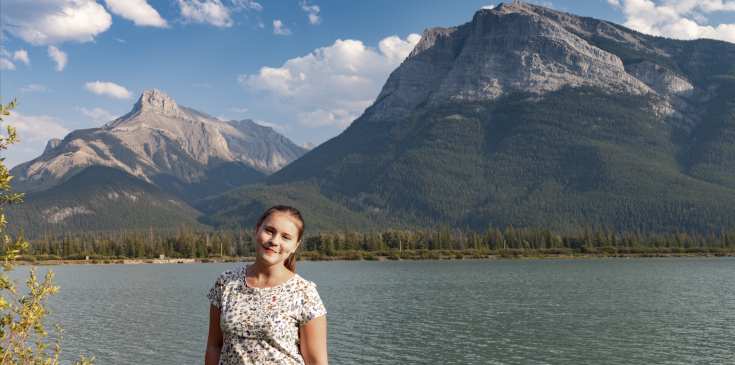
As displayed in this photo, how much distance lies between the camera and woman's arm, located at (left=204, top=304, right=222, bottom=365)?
5871mm

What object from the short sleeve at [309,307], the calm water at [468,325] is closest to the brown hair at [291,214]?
the short sleeve at [309,307]

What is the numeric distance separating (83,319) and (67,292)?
33.0 metres

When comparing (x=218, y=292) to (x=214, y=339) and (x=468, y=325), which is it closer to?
(x=214, y=339)

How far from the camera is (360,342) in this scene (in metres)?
37.2

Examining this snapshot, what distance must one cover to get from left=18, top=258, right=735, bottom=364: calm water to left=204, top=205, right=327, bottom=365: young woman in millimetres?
26994

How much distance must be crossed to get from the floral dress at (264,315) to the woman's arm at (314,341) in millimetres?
72

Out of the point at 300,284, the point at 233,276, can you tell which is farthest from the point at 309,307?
the point at 233,276

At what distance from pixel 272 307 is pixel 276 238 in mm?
769

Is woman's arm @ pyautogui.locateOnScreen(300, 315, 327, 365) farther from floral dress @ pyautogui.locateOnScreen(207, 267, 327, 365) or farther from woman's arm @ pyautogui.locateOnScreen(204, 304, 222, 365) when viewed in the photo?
woman's arm @ pyautogui.locateOnScreen(204, 304, 222, 365)

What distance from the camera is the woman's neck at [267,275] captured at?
563 cm

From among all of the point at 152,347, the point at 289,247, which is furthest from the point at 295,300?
the point at 152,347

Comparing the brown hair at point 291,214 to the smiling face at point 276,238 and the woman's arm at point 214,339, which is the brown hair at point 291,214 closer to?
the smiling face at point 276,238

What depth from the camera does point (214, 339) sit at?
5.96m

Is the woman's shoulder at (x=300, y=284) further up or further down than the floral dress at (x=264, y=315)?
further up
